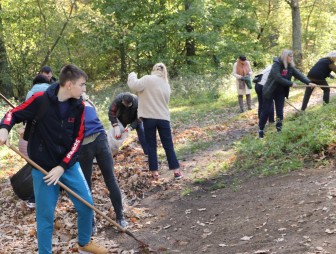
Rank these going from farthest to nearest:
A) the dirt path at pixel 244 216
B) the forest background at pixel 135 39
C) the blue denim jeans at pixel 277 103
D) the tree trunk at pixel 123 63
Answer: the tree trunk at pixel 123 63 < the forest background at pixel 135 39 < the blue denim jeans at pixel 277 103 < the dirt path at pixel 244 216

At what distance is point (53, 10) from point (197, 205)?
15959 mm

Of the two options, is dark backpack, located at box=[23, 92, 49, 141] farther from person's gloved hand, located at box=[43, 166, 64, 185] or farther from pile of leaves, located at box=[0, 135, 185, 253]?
pile of leaves, located at box=[0, 135, 185, 253]

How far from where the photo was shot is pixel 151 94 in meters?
6.77

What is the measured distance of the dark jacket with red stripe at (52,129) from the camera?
12.8ft

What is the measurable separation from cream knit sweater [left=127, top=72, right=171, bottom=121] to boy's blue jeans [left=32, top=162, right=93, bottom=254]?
2.68m

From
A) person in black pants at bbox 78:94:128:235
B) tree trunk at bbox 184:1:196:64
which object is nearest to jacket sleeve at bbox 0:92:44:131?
person in black pants at bbox 78:94:128:235

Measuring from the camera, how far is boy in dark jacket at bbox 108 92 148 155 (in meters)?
7.46

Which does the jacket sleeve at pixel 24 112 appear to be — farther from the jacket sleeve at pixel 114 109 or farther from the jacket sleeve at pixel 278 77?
the jacket sleeve at pixel 278 77

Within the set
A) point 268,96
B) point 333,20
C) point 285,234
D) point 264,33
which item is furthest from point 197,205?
point 333,20

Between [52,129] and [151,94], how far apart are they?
300 cm

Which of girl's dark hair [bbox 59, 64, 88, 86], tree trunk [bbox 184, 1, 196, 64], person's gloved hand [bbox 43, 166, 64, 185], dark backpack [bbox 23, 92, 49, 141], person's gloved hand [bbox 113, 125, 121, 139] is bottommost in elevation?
person's gloved hand [bbox 113, 125, 121, 139]

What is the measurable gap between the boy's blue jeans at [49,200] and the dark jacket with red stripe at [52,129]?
0.14m

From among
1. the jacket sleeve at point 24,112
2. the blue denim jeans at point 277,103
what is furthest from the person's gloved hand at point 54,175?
the blue denim jeans at point 277,103

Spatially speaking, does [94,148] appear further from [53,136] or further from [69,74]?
[69,74]
